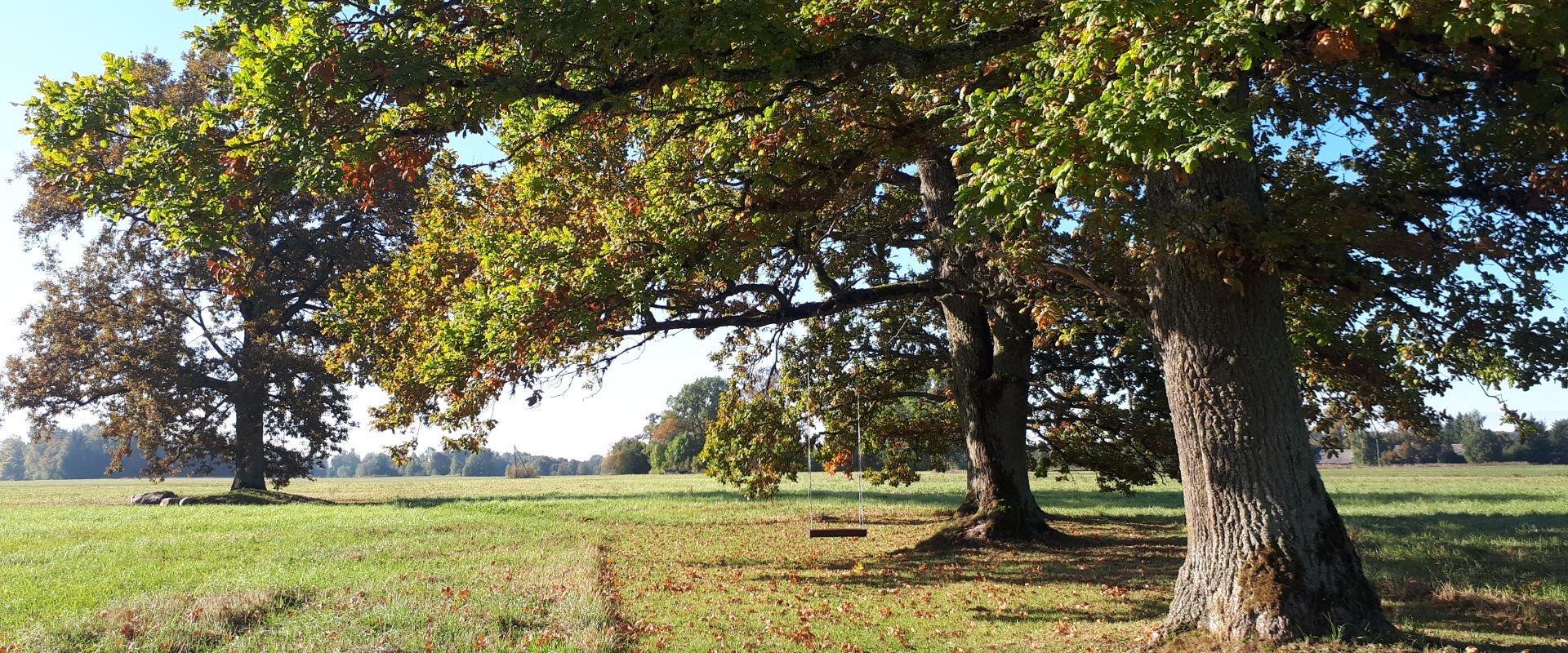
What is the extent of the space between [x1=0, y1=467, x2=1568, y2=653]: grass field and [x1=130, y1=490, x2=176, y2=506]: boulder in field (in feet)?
24.6

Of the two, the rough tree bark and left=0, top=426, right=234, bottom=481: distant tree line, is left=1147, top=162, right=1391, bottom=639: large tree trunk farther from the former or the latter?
left=0, top=426, right=234, bottom=481: distant tree line

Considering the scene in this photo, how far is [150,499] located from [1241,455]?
110 ft

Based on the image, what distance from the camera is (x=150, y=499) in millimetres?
29031

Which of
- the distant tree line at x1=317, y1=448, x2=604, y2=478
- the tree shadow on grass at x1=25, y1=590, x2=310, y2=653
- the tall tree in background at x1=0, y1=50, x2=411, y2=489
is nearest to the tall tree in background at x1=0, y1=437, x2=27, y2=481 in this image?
the distant tree line at x1=317, y1=448, x2=604, y2=478

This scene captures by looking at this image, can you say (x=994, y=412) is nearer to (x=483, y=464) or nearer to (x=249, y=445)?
(x=249, y=445)

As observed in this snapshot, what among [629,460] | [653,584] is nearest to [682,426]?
[629,460]

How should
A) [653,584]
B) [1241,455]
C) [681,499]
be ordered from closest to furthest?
[1241,455] < [653,584] < [681,499]

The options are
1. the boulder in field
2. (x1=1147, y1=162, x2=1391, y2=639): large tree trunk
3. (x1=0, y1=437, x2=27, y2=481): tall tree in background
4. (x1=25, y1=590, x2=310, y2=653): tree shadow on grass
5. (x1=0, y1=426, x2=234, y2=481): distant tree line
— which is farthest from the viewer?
(x1=0, y1=437, x2=27, y2=481): tall tree in background

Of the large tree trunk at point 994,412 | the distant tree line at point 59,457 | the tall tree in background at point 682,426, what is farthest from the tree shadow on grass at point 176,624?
the distant tree line at point 59,457

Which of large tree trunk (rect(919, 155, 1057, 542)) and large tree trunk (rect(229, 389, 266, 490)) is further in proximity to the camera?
large tree trunk (rect(229, 389, 266, 490))

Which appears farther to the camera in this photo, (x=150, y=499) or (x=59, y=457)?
(x=59, y=457)

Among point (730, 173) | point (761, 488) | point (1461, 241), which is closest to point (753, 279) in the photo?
point (730, 173)

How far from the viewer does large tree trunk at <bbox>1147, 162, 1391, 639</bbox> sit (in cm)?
683

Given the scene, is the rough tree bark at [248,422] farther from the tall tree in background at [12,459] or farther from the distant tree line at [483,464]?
the tall tree in background at [12,459]
